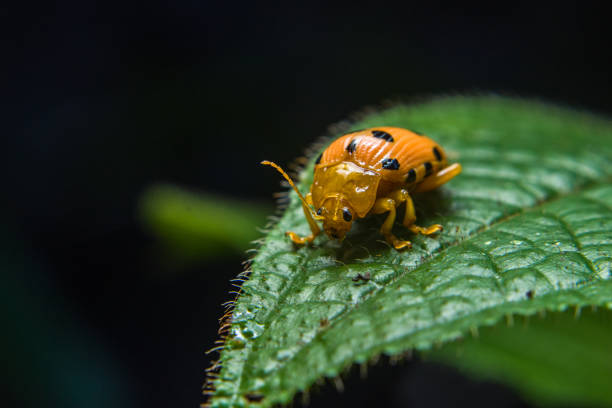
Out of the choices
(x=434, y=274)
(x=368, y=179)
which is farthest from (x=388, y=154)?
(x=434, y=274)

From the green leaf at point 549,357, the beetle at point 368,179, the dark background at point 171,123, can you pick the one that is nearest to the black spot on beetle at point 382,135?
the beetle at point 368,179

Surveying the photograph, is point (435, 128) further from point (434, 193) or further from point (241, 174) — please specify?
point (241, 174)

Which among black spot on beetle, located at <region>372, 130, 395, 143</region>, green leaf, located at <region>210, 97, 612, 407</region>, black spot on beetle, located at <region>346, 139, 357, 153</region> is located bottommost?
green leaf, located at <region>210, 97, 612, 407</region>

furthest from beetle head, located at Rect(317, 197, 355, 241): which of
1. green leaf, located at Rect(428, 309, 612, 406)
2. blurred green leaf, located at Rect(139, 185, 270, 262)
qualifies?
blurred green leaf, located at Rect(139, 185, 270, 262)

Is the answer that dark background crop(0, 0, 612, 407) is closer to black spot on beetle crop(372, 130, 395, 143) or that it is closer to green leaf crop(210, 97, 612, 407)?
green leaf crop(210, 97, 612, 407)

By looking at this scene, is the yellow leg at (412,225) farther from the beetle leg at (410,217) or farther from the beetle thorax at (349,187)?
the beetle thorax at (349,187)

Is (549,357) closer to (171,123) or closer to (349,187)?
(349,187)

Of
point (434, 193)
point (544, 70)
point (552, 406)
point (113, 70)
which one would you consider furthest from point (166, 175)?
point (544, 70)

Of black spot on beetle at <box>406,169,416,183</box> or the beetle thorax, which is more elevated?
black spot on beetle at <box>406,169,416,183</box>
